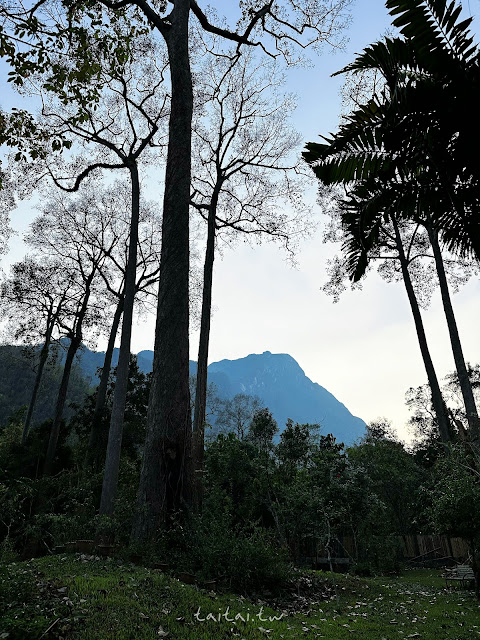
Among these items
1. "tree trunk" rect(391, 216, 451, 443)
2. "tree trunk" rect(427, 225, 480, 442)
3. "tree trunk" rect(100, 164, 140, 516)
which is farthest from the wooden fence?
"tree trunk" rect(100, 164, 140, 516)

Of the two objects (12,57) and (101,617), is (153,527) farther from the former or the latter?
(12,57)

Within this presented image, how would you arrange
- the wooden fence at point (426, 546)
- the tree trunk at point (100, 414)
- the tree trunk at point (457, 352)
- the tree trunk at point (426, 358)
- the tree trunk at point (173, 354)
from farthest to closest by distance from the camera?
the tree trunk at point (100, 414), the wooden fence at point (426, 546), the tree trunk at point (426, 358), the tree trunk at point (457, 352), the tree trunk at point (173, 354)

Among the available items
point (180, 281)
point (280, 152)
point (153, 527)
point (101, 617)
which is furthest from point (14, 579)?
point (280, 152)

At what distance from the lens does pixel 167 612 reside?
12.1ft

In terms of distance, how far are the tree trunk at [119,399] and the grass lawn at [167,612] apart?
18.2 ft

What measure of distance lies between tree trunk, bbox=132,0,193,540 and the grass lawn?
1.15 m

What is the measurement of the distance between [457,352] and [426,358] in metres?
1.51

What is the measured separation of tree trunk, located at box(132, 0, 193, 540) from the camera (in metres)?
6.25

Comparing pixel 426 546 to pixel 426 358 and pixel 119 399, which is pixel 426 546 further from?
pixel 119 399

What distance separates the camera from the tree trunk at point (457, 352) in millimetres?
12165

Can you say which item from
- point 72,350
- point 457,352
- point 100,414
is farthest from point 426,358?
point 72,350

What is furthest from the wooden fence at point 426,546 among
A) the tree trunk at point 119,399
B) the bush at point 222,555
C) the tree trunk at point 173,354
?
the tree trunk at point 173,354

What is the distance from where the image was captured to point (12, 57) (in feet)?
15.4

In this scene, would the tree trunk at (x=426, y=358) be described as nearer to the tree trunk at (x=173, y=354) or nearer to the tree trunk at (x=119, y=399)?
the tree trunk at (x=173, y=354)
